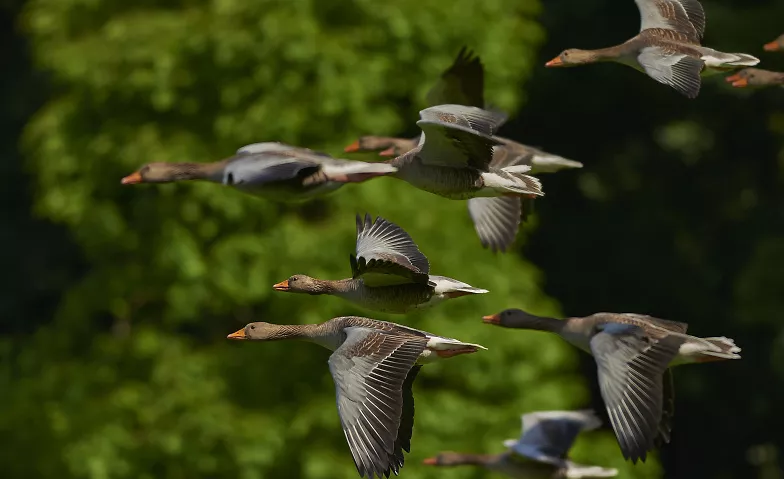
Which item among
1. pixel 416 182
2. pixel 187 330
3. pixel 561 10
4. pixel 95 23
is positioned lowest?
pixel 187 330

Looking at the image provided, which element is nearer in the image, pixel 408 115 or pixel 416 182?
pixel 416 182

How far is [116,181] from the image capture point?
803 inches

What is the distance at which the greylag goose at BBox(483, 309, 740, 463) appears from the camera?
9.31 m

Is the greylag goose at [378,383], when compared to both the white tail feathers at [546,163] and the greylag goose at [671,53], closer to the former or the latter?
the greylag goose at [671,53]

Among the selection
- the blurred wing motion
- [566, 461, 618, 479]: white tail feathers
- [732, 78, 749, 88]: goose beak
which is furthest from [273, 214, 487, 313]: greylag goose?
[566, 461, 618, 479]: white tail feathers

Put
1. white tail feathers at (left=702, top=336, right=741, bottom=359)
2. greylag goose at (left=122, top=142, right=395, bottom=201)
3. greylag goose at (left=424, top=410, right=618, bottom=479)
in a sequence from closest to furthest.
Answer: white tail feathers at (left=702, top=336, right=741, bottom=359) < greylag goose at (left=122, top=142, right=395, bottom=201) < greylag goose at (left=424, top=410, right=618, bottom=479)

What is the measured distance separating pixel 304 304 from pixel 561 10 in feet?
35.9

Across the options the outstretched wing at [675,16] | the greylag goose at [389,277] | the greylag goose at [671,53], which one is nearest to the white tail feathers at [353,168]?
the greylag goose at [389,277]

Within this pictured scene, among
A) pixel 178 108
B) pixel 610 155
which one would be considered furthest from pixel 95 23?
pixel 610 155

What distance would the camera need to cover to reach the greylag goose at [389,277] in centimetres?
972

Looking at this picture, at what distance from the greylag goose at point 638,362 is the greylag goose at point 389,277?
80 centimetres

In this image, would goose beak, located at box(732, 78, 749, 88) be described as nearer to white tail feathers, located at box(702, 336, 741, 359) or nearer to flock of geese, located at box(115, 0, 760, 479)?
flock of geese, located at box(115, 0, 760, 479)

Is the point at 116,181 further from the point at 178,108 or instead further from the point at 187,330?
the point at 187,330

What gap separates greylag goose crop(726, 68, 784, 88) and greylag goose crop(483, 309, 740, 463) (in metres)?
2.08
